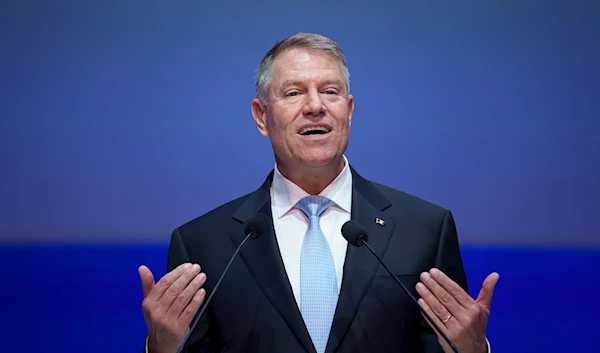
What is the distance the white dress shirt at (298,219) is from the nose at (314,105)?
25cm

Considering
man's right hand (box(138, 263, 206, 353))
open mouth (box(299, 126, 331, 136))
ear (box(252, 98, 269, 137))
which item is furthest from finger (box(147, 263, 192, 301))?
ear (box(252, 98, 269, 137))

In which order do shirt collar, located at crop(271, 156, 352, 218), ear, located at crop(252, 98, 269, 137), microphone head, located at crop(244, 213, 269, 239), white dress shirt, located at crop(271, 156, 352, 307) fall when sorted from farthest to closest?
ear, located at crop(252, 98, 269, 137), shirt collar, located at crop(271, 156, 352, 218), white dress shirt, located at crop(271, 156, 352, 307), microphone head, located at crop(244, 213, 269, 239)

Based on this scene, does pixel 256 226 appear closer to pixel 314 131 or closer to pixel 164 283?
pixel 164 283

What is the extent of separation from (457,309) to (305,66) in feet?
3.17

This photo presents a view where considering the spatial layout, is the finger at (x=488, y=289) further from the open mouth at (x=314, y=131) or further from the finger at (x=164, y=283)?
the finger at (x=164, y=283)

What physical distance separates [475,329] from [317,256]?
53 centimetres

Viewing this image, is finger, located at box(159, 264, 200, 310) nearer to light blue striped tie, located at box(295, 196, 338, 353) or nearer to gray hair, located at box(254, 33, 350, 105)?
light blue striped tie, located at box(295, 196, 338, 353)

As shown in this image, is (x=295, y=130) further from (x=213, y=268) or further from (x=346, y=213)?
(x=213, y=268)

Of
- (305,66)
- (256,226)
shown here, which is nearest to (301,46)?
(305,66)

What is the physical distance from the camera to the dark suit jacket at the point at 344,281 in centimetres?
195

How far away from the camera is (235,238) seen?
2168 mm

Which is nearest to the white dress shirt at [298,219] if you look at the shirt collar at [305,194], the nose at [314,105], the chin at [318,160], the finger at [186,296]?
the shirt collar at [305,194]

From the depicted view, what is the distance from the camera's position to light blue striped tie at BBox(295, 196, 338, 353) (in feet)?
6.42

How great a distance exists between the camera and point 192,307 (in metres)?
1.81
